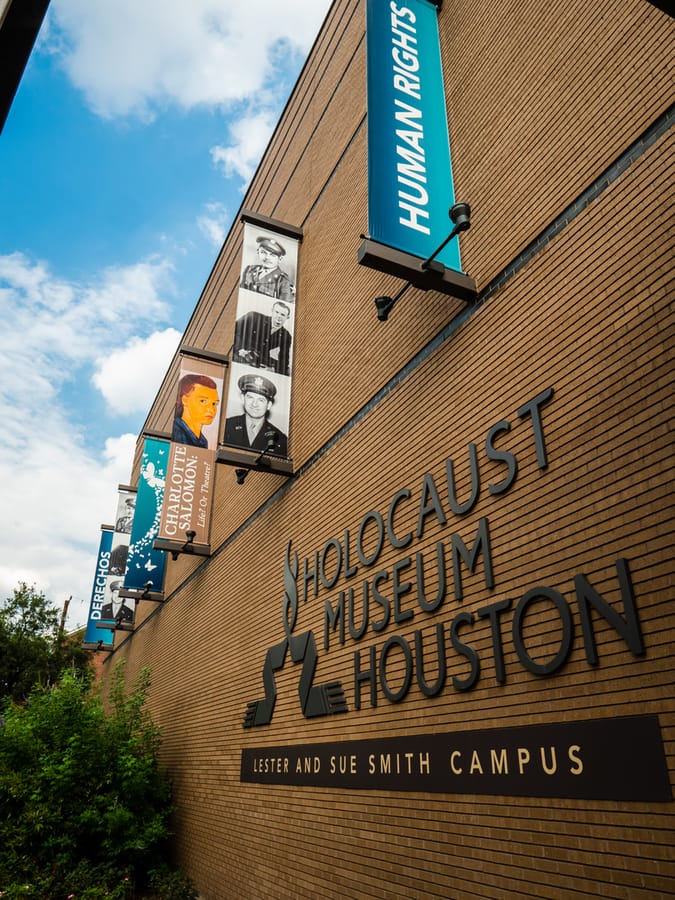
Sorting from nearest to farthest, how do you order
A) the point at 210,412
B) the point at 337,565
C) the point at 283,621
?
the point at 337,565 < the point at 283,621 < the point at 210,412

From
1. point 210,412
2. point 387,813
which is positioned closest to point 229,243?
point 210,412

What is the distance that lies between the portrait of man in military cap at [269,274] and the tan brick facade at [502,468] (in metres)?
1.17

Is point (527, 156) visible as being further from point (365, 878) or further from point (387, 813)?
point (365, 878)

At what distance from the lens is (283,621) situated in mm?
9094

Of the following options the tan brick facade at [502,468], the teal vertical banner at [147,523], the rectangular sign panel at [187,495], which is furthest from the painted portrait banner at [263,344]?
the teal vertical banner at [147,523]

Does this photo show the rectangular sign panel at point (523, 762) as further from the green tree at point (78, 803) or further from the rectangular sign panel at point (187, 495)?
the rectangular sign panel at point (187, 495)

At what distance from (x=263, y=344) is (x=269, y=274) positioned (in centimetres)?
137

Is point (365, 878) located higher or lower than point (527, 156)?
lower

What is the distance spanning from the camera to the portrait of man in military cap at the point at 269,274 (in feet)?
36.1

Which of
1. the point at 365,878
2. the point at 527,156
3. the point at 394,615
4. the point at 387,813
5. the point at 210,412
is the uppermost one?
the point at 210,412

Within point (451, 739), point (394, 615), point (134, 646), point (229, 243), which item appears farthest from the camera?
point (134, 646)

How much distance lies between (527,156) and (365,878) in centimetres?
679

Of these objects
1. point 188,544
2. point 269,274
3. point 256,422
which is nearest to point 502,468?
point 256,422

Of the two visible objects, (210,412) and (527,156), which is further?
(210,412)
